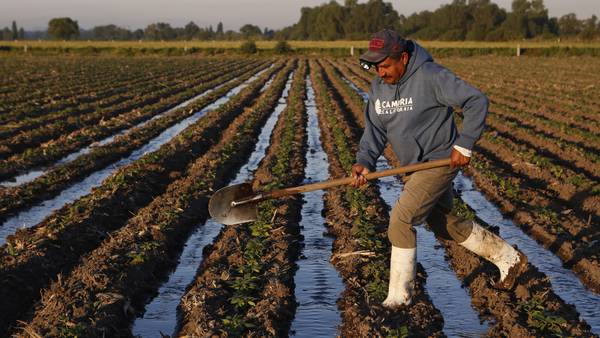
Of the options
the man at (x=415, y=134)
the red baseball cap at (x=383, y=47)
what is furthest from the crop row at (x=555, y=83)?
the red baseball cap at (x=383, y=47)

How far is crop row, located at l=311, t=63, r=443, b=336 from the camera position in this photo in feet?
16.5

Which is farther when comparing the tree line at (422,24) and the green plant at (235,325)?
the tree line at (422,24)

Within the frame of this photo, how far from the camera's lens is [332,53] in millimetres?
65875

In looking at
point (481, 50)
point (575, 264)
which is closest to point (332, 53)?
point (481, 50)

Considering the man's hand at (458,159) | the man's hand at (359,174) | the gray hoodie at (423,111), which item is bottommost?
the man's hand at (359,174)

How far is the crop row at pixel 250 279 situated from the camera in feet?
16.5

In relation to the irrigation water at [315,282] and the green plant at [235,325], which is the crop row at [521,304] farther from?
the green plant at [235,325]

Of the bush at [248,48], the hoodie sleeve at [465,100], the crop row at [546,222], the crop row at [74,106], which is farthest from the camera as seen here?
the bush at [248,48]

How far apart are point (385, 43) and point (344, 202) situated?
13.8ft

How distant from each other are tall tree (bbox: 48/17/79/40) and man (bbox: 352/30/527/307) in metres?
109

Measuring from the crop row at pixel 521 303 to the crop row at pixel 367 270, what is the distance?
1.35 ft

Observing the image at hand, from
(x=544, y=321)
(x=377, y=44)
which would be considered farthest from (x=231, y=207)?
(x=544, y=321)

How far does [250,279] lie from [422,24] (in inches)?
4434

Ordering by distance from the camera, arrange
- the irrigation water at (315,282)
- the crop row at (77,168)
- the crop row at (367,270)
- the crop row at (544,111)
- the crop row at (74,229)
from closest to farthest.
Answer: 1. the crop row at (367,270)
2. the irrigation water at (315,282)
3. the crop row at (74,229)
4. the crop row at (77,168)
5. the crop row at (544,111)
